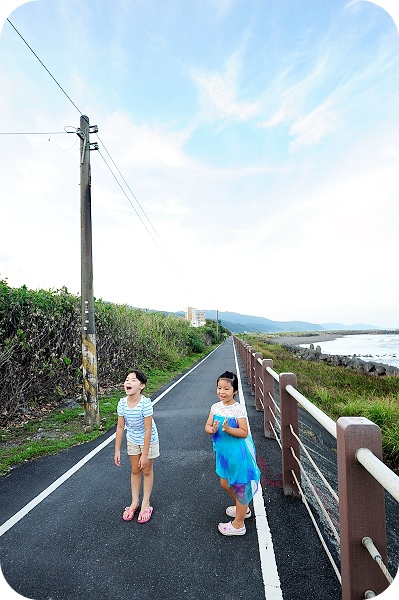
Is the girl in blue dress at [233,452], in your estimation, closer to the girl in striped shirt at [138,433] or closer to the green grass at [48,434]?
the girl in striped shirt at [138,433]

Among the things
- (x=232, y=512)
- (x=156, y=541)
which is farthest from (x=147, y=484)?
(x=232, y=512)

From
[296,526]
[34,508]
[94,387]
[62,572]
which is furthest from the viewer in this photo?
[94,387]

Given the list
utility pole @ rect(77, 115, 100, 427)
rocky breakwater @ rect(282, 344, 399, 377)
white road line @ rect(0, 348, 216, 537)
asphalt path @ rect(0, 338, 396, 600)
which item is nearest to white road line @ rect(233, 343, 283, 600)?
asphalt path @ rect(0, 338, 396, 600)

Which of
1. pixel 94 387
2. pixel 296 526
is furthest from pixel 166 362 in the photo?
pixel 296 526

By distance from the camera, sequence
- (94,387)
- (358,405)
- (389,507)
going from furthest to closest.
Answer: (358,405)
(94,387)
(389,507)

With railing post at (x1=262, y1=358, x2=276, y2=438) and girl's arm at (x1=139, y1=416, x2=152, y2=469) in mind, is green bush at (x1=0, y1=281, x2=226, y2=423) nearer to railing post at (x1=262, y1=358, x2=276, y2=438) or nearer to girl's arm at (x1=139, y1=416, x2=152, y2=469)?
girl's arm at (x1=139, y1=416, x2=152, y2=469)

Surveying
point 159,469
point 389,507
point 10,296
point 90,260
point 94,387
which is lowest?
point 389,507

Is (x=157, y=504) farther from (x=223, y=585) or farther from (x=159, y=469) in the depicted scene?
(x=223, y=585)

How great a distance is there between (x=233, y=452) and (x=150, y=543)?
101 centimetres

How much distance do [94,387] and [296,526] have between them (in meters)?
4.38

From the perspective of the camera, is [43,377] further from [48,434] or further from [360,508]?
[360,508]

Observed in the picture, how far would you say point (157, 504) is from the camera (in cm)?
337

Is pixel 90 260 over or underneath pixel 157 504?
over

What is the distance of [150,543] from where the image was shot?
2.70 m
